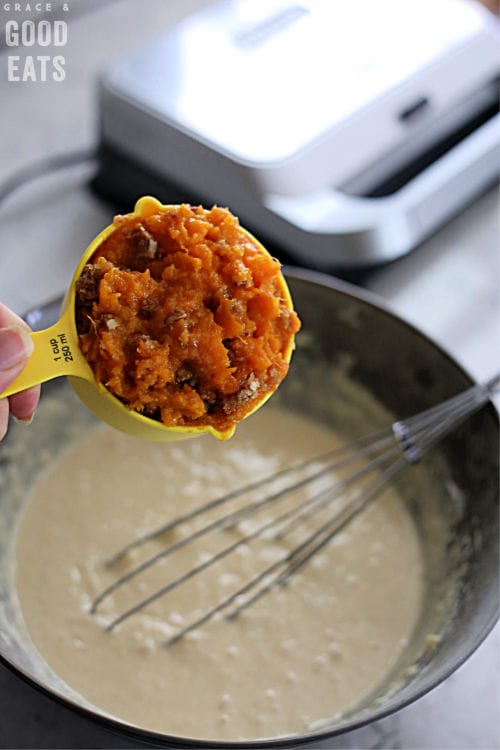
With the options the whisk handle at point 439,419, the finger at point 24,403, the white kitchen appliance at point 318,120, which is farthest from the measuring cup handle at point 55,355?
the white kitchen appliance at point 318,120

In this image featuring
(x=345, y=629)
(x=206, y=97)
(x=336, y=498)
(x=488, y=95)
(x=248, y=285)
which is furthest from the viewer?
(x=488, y=95)

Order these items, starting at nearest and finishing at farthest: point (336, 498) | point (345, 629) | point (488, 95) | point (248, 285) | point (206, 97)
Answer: point (248, 285), point (345, 629), point (336, 498), point (206, 97), point (488, 95)

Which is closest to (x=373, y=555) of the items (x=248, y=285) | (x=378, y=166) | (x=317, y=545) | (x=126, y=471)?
(x=317, y=545)

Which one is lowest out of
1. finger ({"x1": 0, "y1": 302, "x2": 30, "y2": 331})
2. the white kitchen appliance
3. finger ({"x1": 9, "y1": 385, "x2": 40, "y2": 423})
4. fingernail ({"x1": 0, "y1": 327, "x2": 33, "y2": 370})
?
finger ({"x1": 9, "y1": 385, "x2": 40, "y2": 423})

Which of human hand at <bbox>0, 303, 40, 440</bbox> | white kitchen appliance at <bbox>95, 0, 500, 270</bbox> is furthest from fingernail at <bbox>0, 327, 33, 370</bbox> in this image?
white kitchen appliance at <bbox>95, 0, 500, 270</bbox>

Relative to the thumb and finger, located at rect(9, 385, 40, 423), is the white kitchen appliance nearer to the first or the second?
finger, located at rect(9, 385, 40, 423)

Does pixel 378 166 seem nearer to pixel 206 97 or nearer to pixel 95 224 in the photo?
pixel 206 97

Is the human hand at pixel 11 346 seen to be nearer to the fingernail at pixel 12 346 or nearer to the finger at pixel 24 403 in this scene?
the fingernail at pixel 12 346

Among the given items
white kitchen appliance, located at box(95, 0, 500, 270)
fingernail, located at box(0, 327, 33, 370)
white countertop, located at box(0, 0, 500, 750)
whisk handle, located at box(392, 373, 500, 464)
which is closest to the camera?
fingernail, located at box(0, 327, 33, 370)
